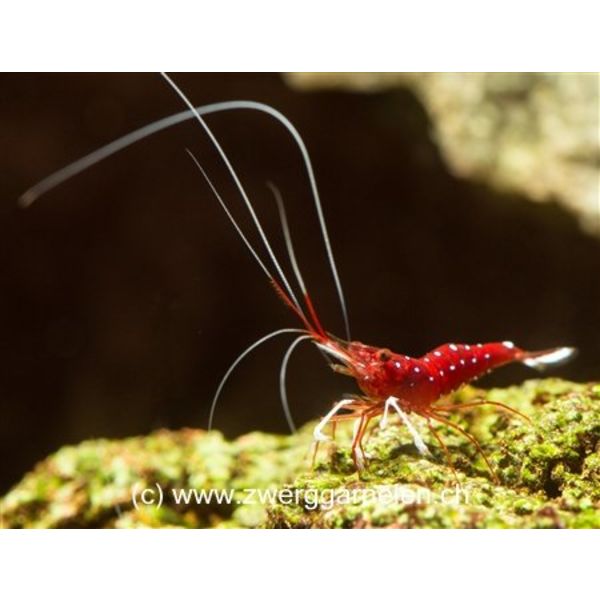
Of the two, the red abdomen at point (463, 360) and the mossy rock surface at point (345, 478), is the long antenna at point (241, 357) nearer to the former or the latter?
the mossy rock surface at point (345, 478)

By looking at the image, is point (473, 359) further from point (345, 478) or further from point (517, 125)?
point (517, 125)

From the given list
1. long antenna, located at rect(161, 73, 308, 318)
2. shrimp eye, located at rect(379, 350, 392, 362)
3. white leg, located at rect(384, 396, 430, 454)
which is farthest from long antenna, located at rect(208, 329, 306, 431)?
white leg, located at rect(384, 396, 430, 454)

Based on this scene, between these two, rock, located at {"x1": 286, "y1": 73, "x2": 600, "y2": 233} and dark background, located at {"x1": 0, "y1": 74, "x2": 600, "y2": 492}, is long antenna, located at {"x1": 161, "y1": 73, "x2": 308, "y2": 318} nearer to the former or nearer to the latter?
dark background, located at {"x1": 0, "y1": 74, "x2": 600, "y2": 492}
